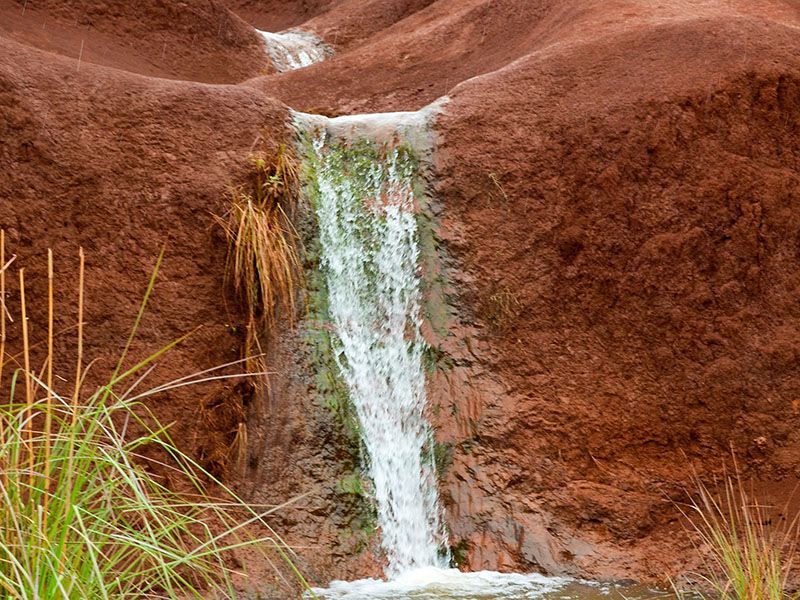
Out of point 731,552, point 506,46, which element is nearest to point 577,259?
point 731,552

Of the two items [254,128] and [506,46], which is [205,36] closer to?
[506,46]

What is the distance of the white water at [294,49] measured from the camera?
17.4 meters

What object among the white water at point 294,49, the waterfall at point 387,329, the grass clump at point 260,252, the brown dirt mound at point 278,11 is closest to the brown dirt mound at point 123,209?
the grass clump at point 260,252

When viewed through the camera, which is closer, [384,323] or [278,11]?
[384,323]

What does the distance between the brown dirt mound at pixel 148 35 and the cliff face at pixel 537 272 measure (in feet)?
22.1

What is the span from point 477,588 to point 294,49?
43.8 ft

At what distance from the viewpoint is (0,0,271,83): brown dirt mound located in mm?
13930

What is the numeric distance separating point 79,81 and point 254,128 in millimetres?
1318

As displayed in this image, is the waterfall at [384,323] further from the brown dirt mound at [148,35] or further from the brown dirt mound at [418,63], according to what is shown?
the brown dirt mound at [148,35]

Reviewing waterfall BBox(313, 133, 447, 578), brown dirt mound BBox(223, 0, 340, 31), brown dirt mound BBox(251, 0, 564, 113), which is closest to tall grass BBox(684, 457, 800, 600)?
waterfall BBox(313, 133, 447, 578)

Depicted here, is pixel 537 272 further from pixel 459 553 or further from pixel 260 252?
pixel 459 553

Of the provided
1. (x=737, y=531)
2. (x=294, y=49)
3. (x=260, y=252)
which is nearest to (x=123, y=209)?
(x=260, y=252)

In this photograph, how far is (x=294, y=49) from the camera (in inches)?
702

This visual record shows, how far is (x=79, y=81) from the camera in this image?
7.52 meters
